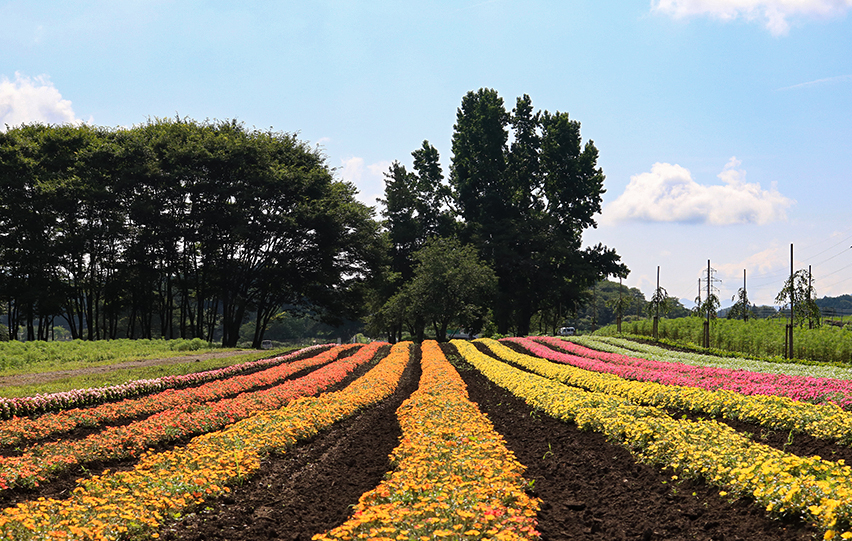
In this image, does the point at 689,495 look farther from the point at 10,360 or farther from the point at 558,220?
the point at 558,220

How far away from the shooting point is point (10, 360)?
22656mm

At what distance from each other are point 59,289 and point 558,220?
42050mm

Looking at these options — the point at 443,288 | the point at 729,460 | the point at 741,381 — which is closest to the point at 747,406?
the point at 729,460

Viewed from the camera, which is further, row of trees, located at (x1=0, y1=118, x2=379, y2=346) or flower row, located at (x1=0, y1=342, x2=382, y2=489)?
row of trees, located at (x1=0, y1=118, x2=379, y2=346)

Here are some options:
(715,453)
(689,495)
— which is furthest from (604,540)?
(715,453)

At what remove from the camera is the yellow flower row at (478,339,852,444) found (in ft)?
27.7

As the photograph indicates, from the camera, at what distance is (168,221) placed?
3922 cm

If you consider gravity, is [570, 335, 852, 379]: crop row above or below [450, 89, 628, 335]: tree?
below

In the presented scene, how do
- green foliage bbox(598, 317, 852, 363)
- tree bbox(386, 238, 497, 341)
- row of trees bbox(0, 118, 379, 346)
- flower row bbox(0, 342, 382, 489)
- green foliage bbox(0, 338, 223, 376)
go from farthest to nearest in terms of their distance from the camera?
tree bbox(386, 238, 497, 341)
row of trees bbox(0, 118, 379, 346)
green foliage bbox(598, 317, 852, 363)
green foliage bbox(0, 338, 223, 376)
flower row bbox(0, 342, 382, 489)

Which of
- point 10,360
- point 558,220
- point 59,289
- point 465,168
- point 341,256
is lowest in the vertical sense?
point 10,360

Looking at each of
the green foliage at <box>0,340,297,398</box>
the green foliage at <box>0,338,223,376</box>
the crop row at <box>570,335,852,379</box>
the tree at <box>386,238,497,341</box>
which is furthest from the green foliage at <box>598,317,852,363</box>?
the green foliage at <box>0,338,223,376</box>

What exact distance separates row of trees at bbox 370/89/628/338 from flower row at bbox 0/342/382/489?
124 ft

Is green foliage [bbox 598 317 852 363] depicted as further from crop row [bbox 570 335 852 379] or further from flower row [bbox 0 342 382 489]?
flower row [bbox 0 342 382 489]

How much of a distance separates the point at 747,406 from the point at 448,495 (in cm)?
724
